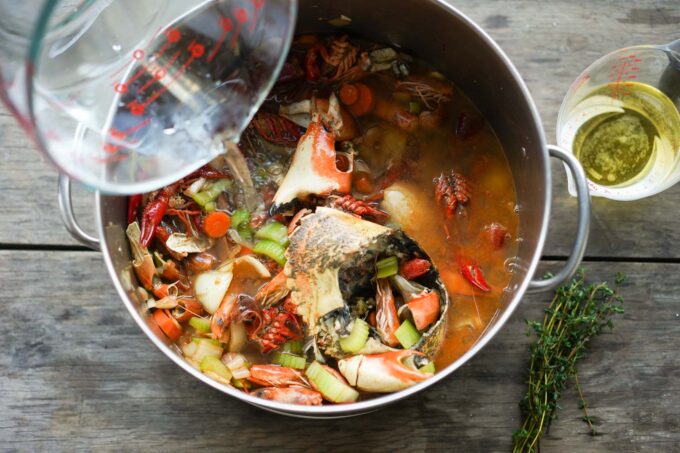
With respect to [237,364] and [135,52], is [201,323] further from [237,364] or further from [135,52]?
[135,52]

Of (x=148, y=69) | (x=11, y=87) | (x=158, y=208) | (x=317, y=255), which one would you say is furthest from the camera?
(x=158, y=208)

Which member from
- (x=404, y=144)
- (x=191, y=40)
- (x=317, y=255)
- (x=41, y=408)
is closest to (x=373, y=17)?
(x=404, y=144)

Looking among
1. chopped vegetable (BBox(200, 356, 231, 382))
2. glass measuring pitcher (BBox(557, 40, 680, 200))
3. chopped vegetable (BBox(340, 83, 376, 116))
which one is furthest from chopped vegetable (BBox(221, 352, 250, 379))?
glass measuring pitcher (BBox(557, 40, 680, 200))

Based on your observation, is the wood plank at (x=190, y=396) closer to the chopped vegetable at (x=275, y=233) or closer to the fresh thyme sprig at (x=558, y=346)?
the fresh thyme sprig at (x=558, y=346)

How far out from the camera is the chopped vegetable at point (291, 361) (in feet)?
6.32

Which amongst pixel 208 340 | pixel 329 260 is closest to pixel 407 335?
pixel 329 260

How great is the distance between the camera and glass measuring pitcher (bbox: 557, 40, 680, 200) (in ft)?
6.84

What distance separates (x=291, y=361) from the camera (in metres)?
1.93

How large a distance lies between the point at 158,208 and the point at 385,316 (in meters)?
0.76

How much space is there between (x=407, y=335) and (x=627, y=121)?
1.01 metres

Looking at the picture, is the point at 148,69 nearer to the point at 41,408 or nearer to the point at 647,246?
the point at 41,408

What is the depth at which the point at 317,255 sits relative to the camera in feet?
6.12

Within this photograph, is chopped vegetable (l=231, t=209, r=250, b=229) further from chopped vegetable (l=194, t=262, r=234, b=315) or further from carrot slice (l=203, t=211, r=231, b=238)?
chopped vegetable (l=194, t=262, r=234, b=315)

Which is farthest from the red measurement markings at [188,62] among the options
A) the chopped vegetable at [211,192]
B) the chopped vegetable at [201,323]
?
the chopped vegetable at [201,323]
